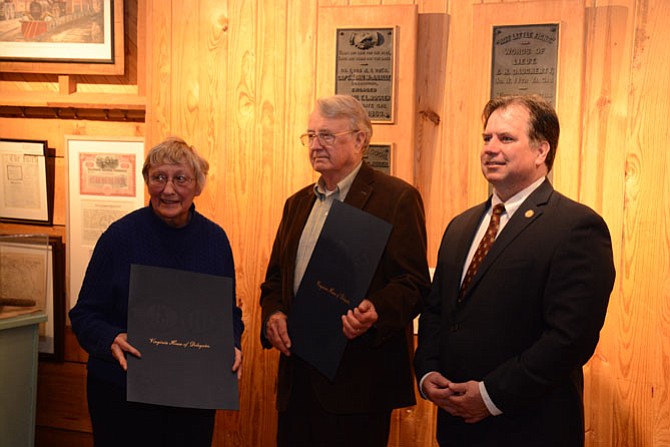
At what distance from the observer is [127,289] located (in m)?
2.44

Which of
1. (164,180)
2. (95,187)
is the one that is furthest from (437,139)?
(95,187)

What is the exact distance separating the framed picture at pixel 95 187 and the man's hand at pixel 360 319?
1788 mm

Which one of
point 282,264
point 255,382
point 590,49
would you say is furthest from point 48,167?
point 590,49

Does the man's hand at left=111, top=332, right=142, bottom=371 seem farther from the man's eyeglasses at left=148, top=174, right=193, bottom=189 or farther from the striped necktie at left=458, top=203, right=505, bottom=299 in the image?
the striped necktie at left=458, top=203, right=505, bottom=299

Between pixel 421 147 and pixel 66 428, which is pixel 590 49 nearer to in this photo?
pixel 421 147

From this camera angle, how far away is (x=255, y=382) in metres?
3.43

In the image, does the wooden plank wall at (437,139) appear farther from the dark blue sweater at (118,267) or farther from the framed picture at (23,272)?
the dark blue sweater at (118,267)

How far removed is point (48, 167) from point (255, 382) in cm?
161

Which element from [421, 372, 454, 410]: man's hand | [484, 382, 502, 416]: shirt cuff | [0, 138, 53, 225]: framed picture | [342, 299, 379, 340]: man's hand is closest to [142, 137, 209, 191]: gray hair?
[342, 299, 379, 340]: man's hand

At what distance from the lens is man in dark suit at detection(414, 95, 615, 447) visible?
2.08 meters

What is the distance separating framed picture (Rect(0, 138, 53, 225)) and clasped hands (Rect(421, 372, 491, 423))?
2.51m

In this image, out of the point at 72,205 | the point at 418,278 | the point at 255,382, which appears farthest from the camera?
the point at 72,205

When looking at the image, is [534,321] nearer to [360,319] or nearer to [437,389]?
[437,389]

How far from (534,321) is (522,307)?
53 millimetres
